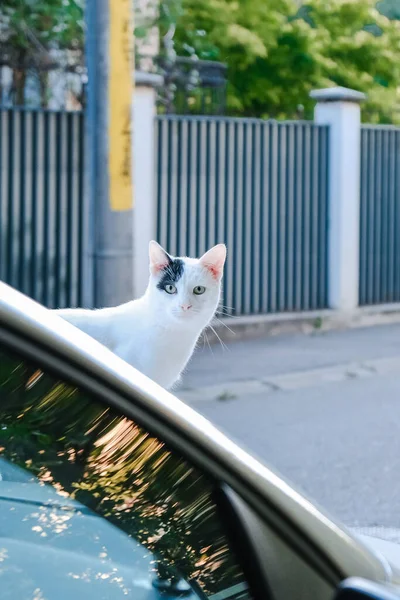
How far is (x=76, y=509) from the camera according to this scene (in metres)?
1.59

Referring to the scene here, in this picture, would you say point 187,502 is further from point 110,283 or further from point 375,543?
point 110,283

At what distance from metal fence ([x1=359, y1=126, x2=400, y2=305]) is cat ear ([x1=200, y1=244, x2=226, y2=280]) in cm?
902

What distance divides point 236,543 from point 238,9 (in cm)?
1897

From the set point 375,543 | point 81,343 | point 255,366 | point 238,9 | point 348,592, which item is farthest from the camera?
point 238,9

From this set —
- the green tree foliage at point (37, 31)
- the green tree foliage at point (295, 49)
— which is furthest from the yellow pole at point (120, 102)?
the green tree foliage at point (295, 49)

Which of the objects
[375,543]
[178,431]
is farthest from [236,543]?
[375,543]

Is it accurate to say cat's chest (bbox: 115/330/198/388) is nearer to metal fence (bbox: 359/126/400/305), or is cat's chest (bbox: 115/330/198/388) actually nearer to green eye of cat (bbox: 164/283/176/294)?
green eye of cat (bbox: 164/283/176/294)

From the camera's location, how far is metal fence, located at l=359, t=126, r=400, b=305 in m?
13.4

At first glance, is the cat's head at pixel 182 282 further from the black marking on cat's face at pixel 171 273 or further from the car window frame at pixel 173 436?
the car window frame at pixel 173 436

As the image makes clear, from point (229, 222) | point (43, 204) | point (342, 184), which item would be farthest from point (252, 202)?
point (43, 204)

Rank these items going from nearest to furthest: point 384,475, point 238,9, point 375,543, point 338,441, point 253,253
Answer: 1. point 375,543
2. point 384,475
3. point 338,441
4. point 253,253
5. point 238,9

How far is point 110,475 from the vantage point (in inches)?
62.7

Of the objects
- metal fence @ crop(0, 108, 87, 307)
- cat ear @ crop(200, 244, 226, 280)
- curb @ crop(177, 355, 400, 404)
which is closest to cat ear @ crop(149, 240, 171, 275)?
cat ear @ crop(200, 244, 226, 280)

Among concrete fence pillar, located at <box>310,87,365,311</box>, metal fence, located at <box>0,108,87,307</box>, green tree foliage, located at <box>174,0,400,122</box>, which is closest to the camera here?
metal fence, located at <box>0,108,87,307</box>
